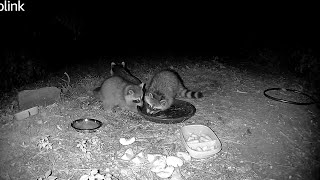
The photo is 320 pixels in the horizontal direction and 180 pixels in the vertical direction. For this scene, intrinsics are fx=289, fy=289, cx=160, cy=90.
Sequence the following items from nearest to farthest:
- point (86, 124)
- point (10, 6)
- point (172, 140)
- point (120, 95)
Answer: point (172, 140) → point (86, 124) → point (120, 95) → point (10, 6)

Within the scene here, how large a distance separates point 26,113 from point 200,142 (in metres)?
3.13

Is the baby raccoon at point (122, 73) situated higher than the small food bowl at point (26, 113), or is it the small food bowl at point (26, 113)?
the baby raccoon at point (122, 73)

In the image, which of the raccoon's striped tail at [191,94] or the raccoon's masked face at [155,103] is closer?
the raccoon's masked face at [155,103]

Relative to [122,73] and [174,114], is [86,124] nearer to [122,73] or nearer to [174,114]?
[174,114]

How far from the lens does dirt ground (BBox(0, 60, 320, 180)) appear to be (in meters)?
3.96

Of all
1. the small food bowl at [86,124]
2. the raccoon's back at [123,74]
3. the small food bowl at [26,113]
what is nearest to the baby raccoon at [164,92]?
the raccoon's back at [123,74]

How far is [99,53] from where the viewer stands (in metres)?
9.65

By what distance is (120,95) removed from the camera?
5793mm

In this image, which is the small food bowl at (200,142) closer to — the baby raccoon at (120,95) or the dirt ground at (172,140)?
the dirt ground at (172,140)

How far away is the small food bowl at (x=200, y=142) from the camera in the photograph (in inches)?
164

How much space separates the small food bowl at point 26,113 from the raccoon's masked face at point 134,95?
1706 millimetres

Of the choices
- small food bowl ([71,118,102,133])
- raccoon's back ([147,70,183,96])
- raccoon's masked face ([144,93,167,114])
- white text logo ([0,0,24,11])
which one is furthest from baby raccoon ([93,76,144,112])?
white text logo ([0,0,24,11])

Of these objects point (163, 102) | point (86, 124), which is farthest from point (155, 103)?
point (86, 124)

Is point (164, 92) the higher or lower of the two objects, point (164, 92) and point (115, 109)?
the higher
